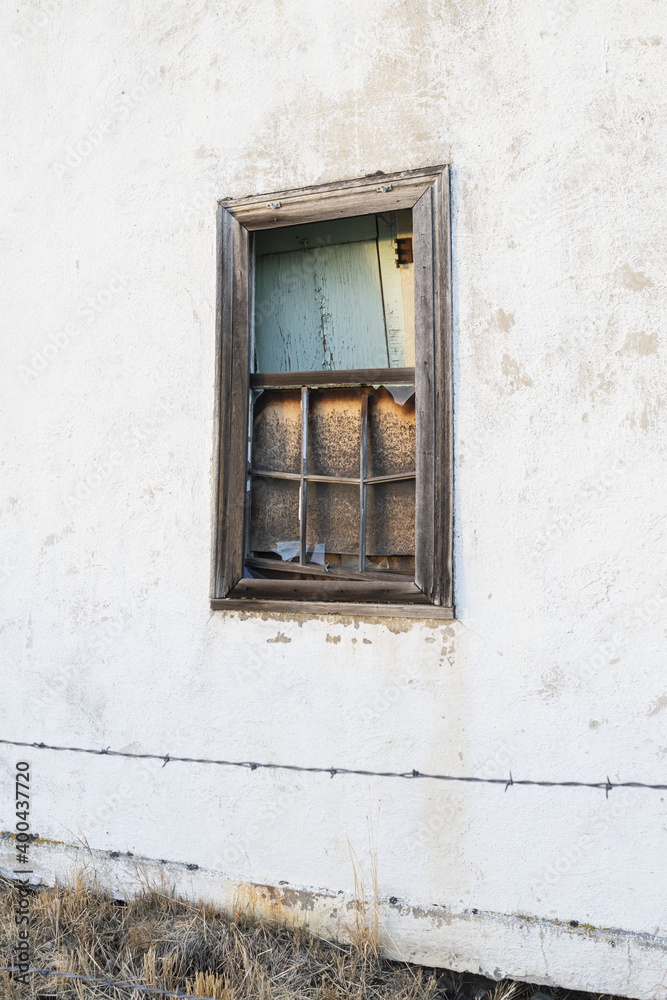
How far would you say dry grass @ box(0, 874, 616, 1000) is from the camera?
2.52m

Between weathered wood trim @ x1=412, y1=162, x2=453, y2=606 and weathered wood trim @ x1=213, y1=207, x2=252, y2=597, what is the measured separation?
2.51 feet

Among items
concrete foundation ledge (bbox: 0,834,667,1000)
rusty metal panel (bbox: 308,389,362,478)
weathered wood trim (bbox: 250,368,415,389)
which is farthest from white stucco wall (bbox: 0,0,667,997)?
rusty metal panel (bbox: 308,389,362,478)

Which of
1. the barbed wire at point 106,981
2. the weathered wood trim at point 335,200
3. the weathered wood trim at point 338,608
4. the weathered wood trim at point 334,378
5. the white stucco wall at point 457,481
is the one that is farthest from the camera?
the weathered wood trim at point 334,378

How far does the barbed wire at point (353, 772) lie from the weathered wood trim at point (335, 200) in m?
2.26

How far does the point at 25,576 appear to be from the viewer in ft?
11.4

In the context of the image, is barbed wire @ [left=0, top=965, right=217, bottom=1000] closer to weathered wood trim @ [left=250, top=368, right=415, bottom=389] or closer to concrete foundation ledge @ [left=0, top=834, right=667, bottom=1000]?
concrete foundation ledge @ [left=0, top=834, right=667, bottom=1000]

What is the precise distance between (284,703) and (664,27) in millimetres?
2928

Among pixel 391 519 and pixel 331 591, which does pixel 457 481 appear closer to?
pixel 391 519

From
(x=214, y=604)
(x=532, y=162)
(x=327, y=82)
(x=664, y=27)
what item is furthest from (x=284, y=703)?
(x=664, y=27)

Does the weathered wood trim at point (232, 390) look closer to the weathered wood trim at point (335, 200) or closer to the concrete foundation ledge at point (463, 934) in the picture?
the weathered wood trim at point (335, 200)

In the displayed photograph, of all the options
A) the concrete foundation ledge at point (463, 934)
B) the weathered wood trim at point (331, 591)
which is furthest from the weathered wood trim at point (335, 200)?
the concrete foundation ledge at point (463, 934)

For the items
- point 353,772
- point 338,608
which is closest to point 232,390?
point 338,608

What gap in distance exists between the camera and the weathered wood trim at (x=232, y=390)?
10.2ft

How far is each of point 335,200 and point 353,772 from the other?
2329 millimetres
